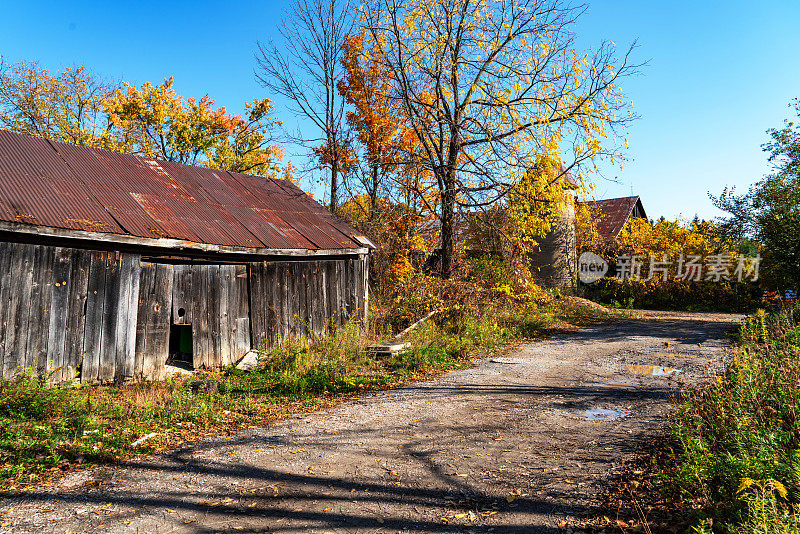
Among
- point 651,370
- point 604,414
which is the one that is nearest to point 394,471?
point 604,414

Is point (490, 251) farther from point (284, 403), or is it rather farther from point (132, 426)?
point (132, 426)

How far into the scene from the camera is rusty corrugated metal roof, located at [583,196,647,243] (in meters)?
28.2

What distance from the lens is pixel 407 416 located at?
6.61 m

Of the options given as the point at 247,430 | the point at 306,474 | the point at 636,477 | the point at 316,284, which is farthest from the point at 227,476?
the point at 316,284

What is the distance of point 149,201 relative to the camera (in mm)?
9375

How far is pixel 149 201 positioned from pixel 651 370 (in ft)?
34.7

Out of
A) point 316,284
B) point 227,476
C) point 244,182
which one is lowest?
point 227,476

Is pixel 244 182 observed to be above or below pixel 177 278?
above

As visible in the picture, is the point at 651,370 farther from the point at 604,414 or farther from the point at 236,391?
the point at 236,391

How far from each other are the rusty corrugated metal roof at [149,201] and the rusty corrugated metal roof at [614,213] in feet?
67.7

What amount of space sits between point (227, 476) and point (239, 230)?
6.33 metres

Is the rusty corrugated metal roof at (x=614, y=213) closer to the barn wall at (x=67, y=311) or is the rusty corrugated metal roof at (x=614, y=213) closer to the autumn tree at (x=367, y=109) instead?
the autumn tree at (x=367, y=109)

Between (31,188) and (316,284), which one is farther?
(316,284)

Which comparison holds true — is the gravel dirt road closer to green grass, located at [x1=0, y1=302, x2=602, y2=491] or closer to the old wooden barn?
green grass, located at [x1=0, y1=302, x2=602, y2=491]
